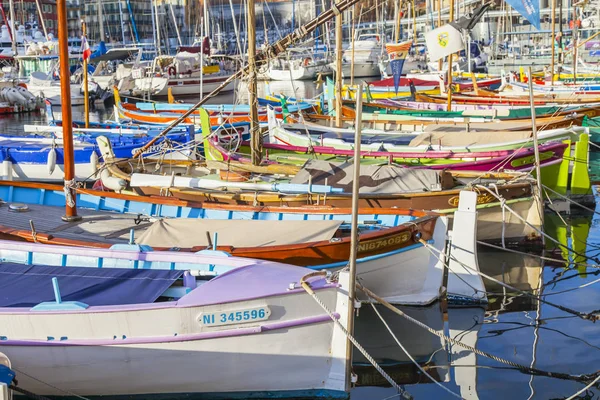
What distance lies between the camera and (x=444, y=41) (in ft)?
71.2

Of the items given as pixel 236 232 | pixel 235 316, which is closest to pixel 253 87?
pixel 236 232

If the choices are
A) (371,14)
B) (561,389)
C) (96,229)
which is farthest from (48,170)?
(371,14)

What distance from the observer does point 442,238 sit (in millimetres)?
13531

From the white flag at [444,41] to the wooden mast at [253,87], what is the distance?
19.1ft

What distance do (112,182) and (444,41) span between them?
9541mm

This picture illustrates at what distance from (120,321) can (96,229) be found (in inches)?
176

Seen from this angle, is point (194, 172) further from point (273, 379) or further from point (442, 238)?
point (273, 379)

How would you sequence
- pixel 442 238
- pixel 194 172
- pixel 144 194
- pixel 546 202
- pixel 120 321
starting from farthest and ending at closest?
Answer: pixel 546 202, pixel 194 172, pixel 144 194, pixel 442 238, pixel 120 321

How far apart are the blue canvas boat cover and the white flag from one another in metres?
12.9

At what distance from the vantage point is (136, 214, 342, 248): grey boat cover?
12914 mm

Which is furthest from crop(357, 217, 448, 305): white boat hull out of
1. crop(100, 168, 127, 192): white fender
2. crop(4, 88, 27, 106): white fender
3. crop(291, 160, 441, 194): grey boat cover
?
crop(4, 88, 27, 106): white fender

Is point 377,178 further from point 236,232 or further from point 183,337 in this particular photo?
point 183,337

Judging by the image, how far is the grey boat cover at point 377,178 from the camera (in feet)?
55.0

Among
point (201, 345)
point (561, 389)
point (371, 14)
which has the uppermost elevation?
point (371, 14)
